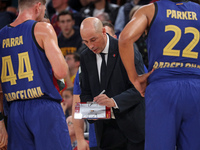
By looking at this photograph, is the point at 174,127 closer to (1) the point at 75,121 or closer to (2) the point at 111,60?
(2) the point at 111,60

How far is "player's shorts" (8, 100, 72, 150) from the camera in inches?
121

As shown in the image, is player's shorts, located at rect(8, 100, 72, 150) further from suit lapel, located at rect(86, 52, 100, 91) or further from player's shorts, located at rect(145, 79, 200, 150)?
player's shorts, located at rect(145, 79, 200, 150)

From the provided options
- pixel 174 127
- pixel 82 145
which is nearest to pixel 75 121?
pixel 82 145

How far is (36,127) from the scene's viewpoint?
10.1 ft

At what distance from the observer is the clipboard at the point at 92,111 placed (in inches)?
135

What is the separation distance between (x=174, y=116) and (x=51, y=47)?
1.22 m

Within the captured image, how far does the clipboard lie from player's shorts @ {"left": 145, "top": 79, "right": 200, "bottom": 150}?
0.77 m

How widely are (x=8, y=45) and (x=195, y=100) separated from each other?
69.7 inches

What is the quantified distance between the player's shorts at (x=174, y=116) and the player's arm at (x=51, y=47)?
894mm

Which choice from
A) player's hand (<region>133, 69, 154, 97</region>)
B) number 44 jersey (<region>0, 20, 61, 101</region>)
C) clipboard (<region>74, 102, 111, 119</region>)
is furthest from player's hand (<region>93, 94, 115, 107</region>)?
player's hand (<region>133, 69, 154, 97</region>)

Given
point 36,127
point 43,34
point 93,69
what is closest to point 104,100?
point 93,69

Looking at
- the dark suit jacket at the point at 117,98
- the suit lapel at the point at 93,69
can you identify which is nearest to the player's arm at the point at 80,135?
the dark suit jacket at the point at 117,98

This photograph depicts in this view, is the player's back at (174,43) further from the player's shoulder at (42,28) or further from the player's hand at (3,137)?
the player's hand at (3,137)

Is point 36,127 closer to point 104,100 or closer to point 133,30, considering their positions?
point 104,100
